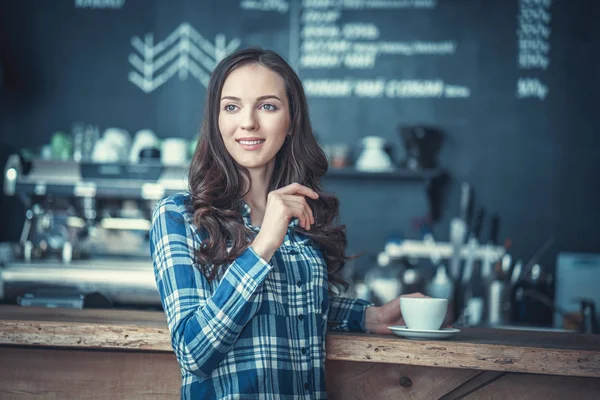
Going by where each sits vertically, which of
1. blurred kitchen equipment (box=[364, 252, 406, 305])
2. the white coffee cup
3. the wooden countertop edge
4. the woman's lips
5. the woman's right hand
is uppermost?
the woman's lips

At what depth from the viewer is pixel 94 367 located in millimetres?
1724

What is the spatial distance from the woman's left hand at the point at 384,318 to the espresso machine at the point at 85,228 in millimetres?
2048

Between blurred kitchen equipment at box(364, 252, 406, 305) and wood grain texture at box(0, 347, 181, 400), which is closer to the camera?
wood grain texture at box(0, 347, 181, 400)

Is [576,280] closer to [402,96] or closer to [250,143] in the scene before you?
[402,96]

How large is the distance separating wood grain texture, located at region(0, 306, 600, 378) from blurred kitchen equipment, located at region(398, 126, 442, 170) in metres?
2.40

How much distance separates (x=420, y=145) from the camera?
410 cm

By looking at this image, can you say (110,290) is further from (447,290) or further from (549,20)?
(549,20)

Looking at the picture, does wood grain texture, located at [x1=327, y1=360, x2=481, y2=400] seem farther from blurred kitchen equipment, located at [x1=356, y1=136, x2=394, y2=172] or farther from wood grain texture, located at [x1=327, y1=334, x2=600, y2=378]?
blurred kitchen equipment, located at [x1=356, y1=136, x2=394, y2=172]

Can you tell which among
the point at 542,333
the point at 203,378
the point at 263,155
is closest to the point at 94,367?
the point at 203,378

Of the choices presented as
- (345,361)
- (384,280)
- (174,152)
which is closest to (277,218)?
(345,361)

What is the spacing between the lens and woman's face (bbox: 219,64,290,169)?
157cm

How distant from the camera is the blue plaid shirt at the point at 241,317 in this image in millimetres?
1368

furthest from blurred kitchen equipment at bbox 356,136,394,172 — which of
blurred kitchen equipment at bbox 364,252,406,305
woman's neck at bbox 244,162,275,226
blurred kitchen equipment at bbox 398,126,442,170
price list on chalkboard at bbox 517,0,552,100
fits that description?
woman's neck at bbox 244,162,275,226

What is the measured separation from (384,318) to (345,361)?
0.45 ft
